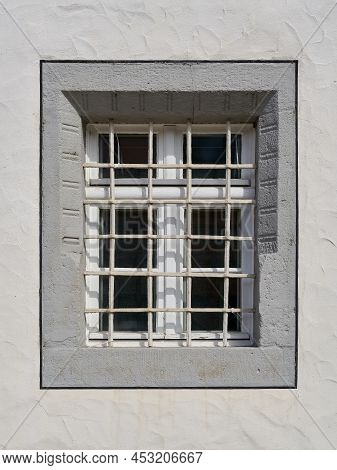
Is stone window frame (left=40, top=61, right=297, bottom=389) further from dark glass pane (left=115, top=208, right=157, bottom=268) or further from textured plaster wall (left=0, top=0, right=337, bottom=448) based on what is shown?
dark glass pane (left=115, top=208, right=157, bottom=268)

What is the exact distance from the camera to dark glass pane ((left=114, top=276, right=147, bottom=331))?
2375 millimetres

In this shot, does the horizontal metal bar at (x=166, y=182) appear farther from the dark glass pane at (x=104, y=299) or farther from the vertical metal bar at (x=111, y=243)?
the dark glass pane at (x=104, y=299)

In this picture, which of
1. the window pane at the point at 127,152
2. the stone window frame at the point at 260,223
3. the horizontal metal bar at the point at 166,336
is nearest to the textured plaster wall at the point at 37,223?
the stone window frame at the point at 260,223

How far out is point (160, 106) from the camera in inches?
87.7

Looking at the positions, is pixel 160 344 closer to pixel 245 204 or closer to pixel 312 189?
pixel 245 204

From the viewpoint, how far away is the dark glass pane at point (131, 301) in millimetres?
2375

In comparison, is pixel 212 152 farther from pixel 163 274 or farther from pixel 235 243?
pixel 163 274

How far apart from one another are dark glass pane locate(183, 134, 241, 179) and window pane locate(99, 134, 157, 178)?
0.81 feet

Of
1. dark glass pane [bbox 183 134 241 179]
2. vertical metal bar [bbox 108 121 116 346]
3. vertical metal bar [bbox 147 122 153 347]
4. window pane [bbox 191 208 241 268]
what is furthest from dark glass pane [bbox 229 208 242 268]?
A: vertical metal bar [bbox 108 121 116 346]

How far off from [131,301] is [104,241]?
392mm

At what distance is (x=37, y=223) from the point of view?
2182 mm

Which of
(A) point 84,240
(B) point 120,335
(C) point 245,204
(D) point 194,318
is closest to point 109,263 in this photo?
(A) point 84,240

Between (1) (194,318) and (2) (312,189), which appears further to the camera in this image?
(1) (194,318)

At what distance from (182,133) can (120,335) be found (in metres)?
1.25
